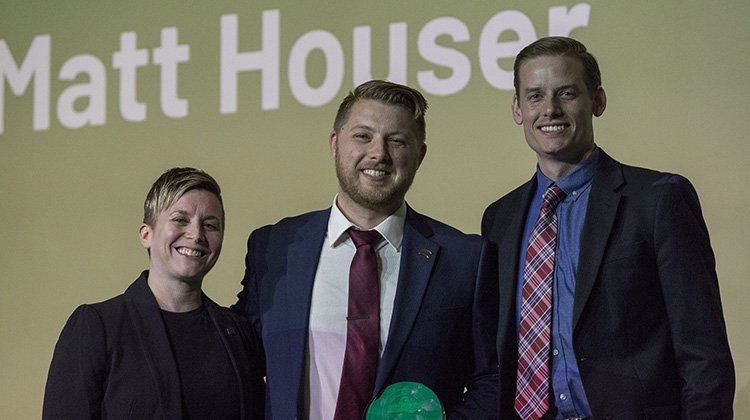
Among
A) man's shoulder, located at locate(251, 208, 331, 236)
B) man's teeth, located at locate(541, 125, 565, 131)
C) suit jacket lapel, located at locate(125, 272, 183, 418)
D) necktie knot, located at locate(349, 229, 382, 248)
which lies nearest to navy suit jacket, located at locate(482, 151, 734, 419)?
man's teeth, located at locate(541, 125, 565, 131)

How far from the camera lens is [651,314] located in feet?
8.89

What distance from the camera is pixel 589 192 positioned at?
9.39 feet

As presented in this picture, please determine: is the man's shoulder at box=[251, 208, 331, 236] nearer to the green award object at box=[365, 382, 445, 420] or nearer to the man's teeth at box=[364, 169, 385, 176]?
the man's teeth at box=[364, 169, 385, 176]

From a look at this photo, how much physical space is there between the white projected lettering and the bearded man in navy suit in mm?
1256

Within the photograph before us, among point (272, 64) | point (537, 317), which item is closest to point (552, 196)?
point (537, 317)

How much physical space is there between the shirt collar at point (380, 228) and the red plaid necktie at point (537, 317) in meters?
0.33

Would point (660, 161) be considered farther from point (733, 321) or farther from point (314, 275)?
point (314, 275)

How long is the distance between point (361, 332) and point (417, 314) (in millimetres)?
145

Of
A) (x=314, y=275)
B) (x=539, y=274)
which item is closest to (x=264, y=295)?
(x=314, y=275)

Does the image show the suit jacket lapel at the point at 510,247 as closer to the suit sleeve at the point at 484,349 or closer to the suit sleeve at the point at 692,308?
the suit sleeve at the point at 484,349

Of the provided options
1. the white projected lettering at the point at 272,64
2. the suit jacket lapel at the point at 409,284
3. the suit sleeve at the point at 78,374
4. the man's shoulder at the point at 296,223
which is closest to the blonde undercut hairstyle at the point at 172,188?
the man's shoulder at the point at 296,223

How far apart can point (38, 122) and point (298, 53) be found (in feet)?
4.06

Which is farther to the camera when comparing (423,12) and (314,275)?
(423,12)

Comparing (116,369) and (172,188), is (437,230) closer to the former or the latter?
(172,188)
